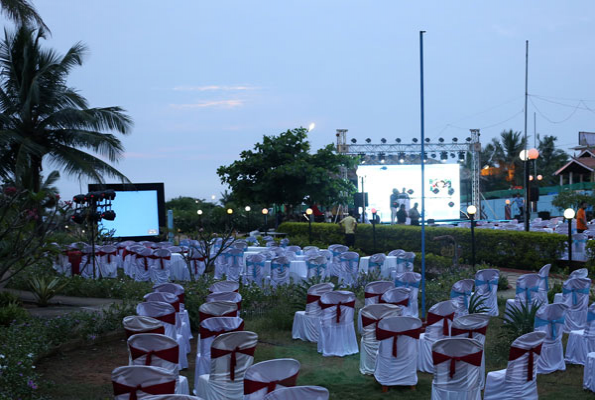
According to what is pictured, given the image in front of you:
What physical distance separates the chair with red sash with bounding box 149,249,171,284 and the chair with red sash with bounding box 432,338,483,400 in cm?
1142

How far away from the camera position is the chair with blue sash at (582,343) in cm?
787

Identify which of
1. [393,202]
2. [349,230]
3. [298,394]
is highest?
[393,202]

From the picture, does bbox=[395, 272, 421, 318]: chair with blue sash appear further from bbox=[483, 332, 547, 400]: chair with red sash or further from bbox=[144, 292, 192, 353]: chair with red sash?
bbox=[483, 332, 547, 400]: chair with red sash

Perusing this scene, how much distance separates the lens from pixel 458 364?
6.04 metres

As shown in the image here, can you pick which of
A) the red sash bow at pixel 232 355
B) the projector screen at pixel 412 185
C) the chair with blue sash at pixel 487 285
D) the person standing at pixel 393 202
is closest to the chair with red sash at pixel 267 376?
the red sash bow at pixel 232 355

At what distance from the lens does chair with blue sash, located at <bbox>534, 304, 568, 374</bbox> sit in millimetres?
7668

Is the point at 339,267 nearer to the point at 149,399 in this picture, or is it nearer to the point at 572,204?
the point at 149,399

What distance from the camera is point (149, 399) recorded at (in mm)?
Result: 4117

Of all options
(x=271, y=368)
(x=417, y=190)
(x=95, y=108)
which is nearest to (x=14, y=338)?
(x=271, y=368)

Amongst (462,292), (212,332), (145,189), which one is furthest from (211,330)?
(145,189)

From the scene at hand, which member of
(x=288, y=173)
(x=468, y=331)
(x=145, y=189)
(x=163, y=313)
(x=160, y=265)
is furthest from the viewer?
(x=288, y=173)

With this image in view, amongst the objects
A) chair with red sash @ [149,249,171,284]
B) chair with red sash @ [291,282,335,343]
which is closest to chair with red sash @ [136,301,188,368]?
chair with red sash @ [291,282,335,343]

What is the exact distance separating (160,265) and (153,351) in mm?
10496

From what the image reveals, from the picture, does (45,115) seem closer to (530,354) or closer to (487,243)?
(487,243)
